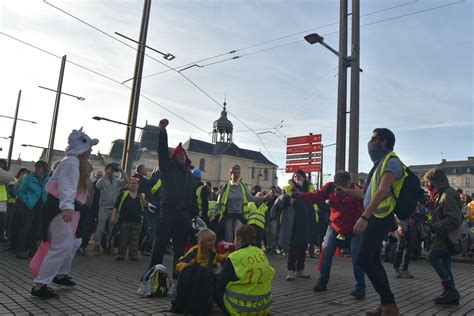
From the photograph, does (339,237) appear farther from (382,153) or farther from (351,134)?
(351,134)

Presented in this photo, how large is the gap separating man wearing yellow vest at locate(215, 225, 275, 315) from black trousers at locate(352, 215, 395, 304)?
1036mm

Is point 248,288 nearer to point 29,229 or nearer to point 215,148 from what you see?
point 29,229

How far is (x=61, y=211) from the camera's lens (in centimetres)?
485

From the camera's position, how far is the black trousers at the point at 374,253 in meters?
4.23

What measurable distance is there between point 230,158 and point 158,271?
7700 centimetres

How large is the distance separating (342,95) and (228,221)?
16.1 ft

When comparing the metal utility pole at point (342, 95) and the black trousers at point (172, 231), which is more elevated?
the metal utility pole at point (342, 95)

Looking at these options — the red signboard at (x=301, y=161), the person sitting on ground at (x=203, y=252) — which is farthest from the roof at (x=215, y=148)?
the person sitting on ground at (x=203, y=252)

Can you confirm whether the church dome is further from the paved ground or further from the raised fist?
the raised fist

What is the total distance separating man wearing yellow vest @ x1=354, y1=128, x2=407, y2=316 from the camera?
4.18 meters

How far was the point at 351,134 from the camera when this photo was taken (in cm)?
990

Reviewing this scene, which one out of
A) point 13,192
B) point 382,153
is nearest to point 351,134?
point 382,153

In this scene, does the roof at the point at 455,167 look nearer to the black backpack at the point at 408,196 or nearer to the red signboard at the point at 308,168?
the red signboard at the point at 308,168

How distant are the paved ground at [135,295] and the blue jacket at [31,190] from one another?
1.22 metres
